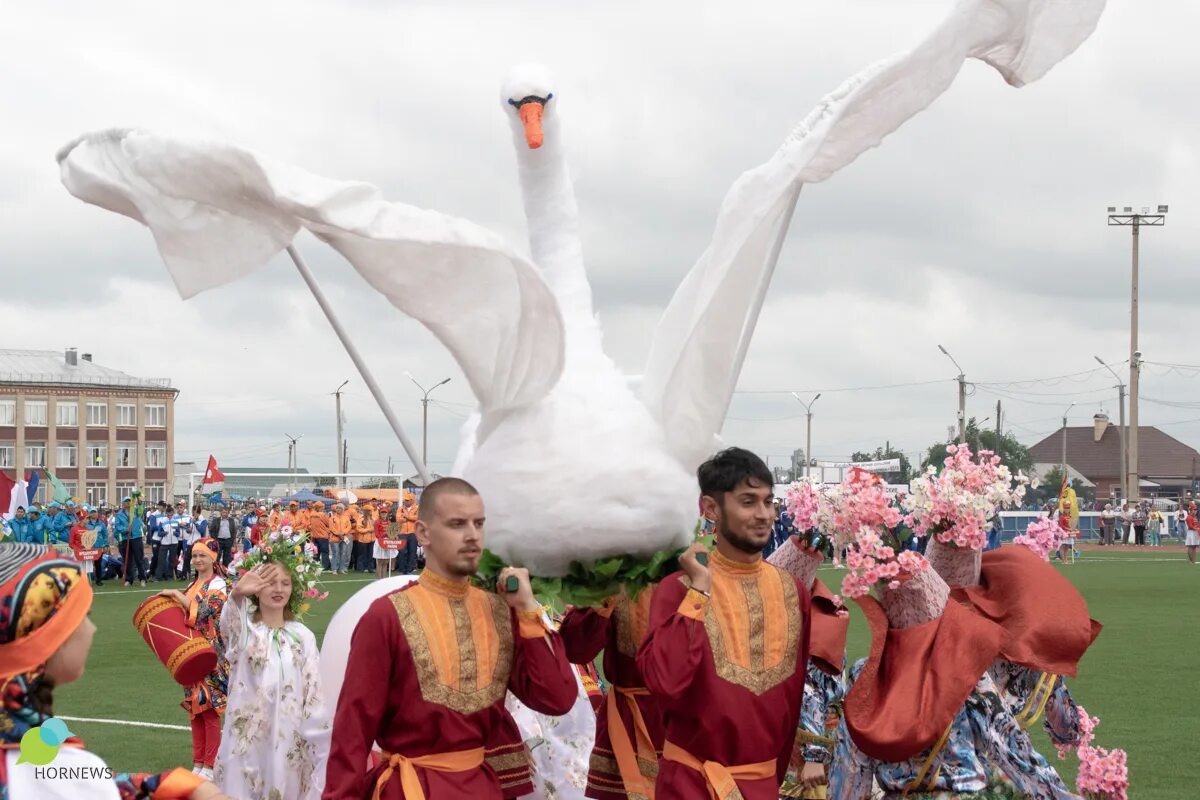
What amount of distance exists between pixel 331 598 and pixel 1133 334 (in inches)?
1151

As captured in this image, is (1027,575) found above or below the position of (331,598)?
above

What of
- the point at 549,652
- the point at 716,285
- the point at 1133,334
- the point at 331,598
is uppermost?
the point at 1133,334

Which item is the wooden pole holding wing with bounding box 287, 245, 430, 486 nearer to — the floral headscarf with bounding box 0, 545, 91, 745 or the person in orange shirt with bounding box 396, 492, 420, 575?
the floral headscarf with bounding box 0, 545, 91, 745

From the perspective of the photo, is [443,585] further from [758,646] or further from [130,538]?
[130,538]

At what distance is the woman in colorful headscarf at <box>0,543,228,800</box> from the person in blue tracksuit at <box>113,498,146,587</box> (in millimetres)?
22302

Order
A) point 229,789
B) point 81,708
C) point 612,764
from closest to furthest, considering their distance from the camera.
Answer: point 612,764, point 229,789, point 81,708

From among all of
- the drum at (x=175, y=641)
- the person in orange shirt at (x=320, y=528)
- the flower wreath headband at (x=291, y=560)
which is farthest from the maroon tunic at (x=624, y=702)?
the person in orange shirt at (x=320, y=528)

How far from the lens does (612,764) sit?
4.75 metres

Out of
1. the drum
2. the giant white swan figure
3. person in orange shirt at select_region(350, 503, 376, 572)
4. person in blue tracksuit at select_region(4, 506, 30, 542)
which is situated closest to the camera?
the giant white swan figure

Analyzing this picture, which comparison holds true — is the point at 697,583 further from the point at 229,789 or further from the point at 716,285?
the point at 229,789

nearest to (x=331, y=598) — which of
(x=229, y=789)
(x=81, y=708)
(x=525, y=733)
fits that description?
(x=81, y=708)

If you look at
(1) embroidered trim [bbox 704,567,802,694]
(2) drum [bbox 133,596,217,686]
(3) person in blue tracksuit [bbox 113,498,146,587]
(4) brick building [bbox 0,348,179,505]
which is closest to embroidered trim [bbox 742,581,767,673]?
(1) embroidered trim [bbox 704,567,802,694]

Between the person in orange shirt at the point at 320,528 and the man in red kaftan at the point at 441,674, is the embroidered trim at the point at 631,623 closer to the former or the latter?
the man in red kaftan at the point at 441,674

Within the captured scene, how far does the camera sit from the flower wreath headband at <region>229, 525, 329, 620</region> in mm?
7160
